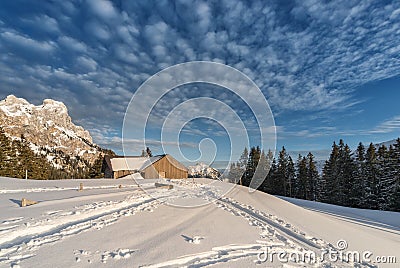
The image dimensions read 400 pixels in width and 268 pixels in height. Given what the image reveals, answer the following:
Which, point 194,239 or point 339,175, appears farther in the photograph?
point 339,175

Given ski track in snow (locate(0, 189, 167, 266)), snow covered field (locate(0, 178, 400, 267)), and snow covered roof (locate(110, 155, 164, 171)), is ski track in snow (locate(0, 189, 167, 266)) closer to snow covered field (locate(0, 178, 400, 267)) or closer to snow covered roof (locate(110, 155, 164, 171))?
snow covered field (locate(0, 178, 400, 267))

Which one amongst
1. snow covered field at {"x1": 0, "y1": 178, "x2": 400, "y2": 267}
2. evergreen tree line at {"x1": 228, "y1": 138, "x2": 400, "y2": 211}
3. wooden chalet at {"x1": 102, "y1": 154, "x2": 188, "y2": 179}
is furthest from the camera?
wooden chalet at {"x1": 102, "y1": 154, "x2": 188, "y2": 179}

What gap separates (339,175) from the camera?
1395 inches

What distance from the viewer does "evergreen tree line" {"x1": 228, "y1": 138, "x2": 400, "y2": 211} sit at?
2997 centimetres

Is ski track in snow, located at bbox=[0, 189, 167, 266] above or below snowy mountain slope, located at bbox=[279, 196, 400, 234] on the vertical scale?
above

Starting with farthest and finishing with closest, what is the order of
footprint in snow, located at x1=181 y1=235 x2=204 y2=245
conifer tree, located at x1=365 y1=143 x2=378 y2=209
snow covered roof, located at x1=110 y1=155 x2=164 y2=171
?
snow covered roof, located at x1=110 y1=155 x2=164 y2=171 → conifer tree, located at x1=365 y1=143 x2=378 y2=209 → footprint in snow, located at x1=181 y1=235 x2=204 y2=245

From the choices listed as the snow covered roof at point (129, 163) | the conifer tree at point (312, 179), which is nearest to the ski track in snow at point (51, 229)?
the snow covered roof at point (129, 163)

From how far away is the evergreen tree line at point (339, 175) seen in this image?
98.3 ft

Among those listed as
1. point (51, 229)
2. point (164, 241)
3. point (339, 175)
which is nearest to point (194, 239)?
point (164, 241)

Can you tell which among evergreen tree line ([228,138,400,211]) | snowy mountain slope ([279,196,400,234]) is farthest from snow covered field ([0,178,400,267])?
evergreen tree line ([228,138,400,211])

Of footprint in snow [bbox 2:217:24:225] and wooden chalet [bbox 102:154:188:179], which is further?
wooden chalet [bbox 102:154:188:179]

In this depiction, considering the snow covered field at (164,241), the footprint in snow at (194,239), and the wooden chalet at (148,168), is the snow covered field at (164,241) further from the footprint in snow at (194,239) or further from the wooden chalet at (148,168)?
the wooden chalet at (148,168)

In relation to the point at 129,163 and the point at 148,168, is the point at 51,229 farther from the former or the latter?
the point at 129,163

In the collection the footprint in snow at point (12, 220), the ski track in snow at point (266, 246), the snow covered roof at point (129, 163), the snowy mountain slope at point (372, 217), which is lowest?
the snowy mountain slope at point (372, 217)
